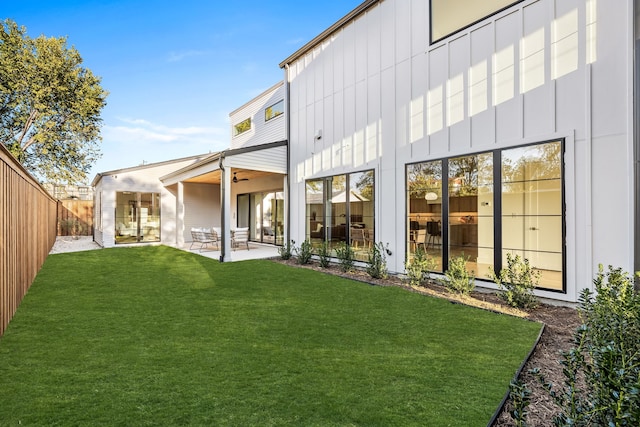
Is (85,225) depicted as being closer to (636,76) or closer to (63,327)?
(63,327)

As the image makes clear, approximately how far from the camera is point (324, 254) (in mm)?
9547

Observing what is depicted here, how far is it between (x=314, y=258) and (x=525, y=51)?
7382 mm

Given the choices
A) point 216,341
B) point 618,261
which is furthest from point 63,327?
point 618,261

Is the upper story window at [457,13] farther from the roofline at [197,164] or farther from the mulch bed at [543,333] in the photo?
the roofline at [197,164]

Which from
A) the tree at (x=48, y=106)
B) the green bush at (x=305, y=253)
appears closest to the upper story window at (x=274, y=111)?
the green bush at (x=305, y=253)

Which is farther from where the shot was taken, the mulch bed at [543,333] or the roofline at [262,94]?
the roofline at [262,94]

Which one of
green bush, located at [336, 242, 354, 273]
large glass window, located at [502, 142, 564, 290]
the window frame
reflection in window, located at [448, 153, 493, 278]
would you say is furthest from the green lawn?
the window frame

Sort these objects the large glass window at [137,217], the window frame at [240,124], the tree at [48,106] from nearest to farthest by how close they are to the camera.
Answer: the large glass window at [137,217]
the window frame at [240,124]
the tree at [48,106]

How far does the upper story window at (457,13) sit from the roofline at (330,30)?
206cm

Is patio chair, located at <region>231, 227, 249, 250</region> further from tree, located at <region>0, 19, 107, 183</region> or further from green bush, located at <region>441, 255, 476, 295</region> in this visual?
tree, located at <region>0, 19, 107, 183</region>

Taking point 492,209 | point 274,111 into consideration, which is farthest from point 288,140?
point 492,209

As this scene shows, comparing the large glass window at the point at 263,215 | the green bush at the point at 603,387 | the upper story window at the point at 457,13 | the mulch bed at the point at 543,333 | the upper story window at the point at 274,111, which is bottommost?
the mulch bed at the point at 543,333

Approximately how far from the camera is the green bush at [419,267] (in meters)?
6.99

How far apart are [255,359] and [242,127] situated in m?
16.0
